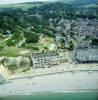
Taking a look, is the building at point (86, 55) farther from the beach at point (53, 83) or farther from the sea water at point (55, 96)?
the sea water at point (55, 96)

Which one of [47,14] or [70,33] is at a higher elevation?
[47,14]

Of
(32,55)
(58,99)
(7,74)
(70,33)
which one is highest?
(70,33)

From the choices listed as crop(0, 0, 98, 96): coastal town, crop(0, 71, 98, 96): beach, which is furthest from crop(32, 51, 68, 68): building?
crop(0, 71, 98, 96): beach

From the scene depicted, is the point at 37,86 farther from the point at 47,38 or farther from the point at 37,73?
the point at 47,38

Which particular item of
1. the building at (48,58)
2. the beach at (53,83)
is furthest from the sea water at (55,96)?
the building at (48,58)

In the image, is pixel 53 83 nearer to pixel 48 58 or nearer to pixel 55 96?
pixel 55 96

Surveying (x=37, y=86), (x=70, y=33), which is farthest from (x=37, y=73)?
(x=70, y=33)

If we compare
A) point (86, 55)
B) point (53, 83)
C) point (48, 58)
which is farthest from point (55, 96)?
Answer: point (86, 55)
